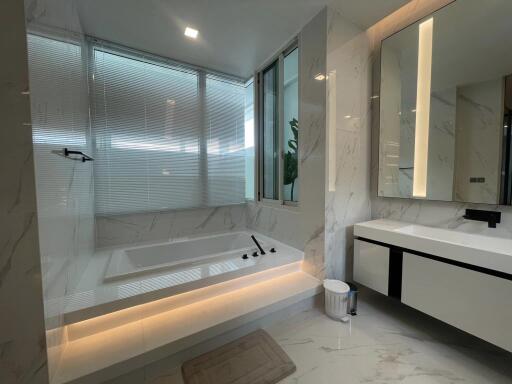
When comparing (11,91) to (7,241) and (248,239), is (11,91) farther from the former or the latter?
(248,239)

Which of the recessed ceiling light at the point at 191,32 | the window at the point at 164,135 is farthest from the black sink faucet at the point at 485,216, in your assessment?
the recessed ceiling light at the point at 191,32

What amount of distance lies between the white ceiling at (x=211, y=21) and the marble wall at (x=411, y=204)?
0.71 ft

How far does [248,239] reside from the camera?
2.71 metres

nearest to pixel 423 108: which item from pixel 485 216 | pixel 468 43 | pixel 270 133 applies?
pixel 468 43

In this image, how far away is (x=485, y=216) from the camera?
4.76 ft

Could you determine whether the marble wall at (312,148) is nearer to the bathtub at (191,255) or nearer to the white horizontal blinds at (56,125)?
the bathtub at (191,255)

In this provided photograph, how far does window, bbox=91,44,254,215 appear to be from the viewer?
2166mm

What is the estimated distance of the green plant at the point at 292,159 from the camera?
7.50ft

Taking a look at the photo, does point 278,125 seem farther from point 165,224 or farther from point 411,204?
point 165,224

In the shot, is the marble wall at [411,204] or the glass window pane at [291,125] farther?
the glass window pane at [291,125]

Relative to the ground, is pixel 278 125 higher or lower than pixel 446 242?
higher

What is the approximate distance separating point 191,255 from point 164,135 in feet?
4.66

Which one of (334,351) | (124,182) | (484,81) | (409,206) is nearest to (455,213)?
(409,206)

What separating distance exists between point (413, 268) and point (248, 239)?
5.59 feet
